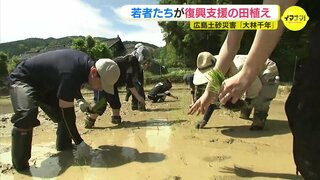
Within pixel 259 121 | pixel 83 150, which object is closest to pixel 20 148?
pixel 83 150

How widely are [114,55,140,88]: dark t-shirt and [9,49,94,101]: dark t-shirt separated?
3.16 metres

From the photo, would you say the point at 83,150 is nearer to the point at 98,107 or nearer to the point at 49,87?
the point at 49,87

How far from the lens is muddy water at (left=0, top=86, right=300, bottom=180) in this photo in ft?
12.2

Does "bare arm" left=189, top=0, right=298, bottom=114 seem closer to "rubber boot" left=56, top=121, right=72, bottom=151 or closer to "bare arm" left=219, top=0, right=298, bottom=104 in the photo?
"bare arm" left=219, top=0, right=298, bottom=104

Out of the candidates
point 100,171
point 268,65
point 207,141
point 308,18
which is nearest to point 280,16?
point 308,18

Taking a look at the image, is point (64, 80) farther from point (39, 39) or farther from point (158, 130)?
point (39, 39)

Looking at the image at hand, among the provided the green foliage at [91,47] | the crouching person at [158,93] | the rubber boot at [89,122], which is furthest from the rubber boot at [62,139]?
the green foliage at [91,47]

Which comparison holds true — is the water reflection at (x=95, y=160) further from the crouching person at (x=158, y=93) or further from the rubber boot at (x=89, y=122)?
the crouching person at (x=158, y=93)

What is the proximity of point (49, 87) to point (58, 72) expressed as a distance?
314mm

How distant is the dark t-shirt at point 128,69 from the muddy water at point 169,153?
122cm

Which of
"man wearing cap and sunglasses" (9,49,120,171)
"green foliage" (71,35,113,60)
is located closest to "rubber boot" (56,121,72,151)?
"man wearing cap and sunglasses" (9,49,120,171)

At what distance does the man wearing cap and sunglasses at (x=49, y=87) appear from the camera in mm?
3945

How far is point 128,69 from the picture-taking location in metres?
7.68

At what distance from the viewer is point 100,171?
3.87m
